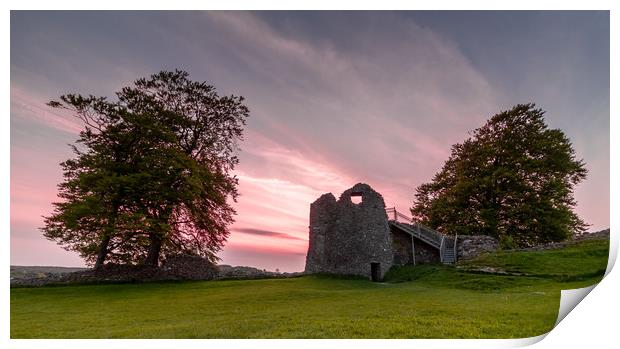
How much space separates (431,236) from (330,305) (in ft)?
43.7

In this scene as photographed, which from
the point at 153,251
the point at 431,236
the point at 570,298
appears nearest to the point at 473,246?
the point at 431,236

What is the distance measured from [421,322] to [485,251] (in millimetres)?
14331

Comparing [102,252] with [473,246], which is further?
[473,246]

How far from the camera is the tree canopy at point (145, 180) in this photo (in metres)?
22.5

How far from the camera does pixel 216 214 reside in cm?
2633

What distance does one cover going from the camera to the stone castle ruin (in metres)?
24.3

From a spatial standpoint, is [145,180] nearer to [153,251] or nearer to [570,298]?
[153,251]

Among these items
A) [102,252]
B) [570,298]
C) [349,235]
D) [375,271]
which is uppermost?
[349,235]

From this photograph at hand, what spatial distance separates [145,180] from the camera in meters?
23.2

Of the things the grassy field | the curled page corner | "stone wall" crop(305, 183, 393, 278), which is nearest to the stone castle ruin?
"stone wall" crop(305, 183, 393, 278)

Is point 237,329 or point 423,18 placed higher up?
point 423,18
